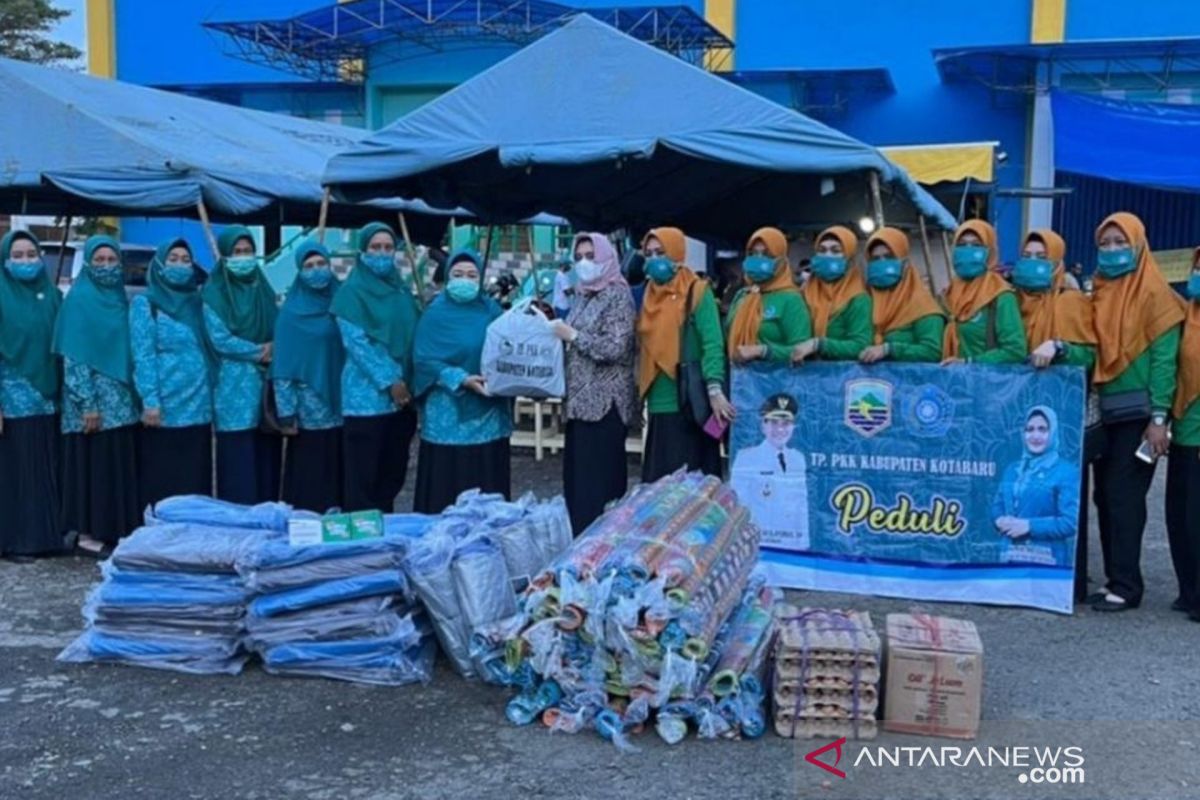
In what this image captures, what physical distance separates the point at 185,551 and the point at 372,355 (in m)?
1.69

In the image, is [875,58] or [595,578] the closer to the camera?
[595,578]

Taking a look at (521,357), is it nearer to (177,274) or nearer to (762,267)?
(762,267)

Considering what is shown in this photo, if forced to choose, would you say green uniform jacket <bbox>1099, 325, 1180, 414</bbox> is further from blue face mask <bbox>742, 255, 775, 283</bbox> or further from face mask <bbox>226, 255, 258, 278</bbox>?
face mask <bbox>226, 255, 258, 278</bbox>

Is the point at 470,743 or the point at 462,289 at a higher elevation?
the point at 462,289

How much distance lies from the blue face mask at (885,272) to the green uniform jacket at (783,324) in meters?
0.32

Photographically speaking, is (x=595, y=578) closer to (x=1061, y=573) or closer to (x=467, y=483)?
(x=467, y=483)

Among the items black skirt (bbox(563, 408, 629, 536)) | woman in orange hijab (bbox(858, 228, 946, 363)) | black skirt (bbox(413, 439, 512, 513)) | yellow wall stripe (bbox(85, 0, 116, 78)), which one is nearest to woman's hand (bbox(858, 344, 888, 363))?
woman in orange hijab (bbox(858, 228, 946, 363))

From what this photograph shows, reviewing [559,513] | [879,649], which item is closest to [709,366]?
[559,513]

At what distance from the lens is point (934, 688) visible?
3.75 meters

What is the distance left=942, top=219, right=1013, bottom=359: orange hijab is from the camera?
5.14 meters

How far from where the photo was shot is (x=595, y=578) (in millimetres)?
3670

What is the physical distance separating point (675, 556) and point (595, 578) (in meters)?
0.28

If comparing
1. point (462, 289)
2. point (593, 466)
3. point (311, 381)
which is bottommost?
point (593, 466)

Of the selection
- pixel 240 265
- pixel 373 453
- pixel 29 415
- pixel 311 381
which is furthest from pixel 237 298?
pixel 29 415
